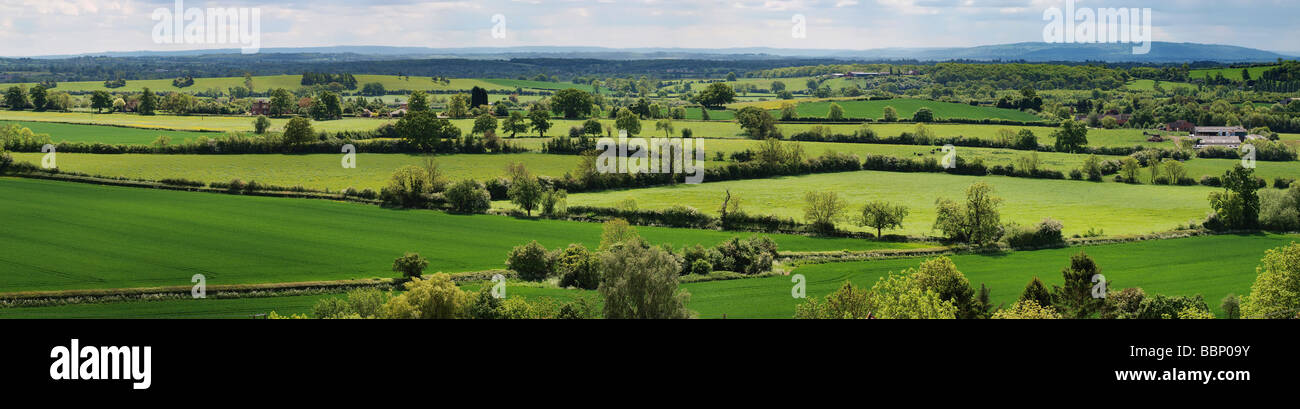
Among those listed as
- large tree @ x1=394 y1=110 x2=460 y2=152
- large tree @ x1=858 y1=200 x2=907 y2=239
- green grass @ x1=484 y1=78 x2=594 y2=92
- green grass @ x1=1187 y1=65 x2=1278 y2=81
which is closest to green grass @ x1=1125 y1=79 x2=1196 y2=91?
green grass @ x1=1187 y1=65 x2=1278 y2=81

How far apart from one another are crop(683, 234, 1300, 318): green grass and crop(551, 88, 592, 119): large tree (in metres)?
63.2

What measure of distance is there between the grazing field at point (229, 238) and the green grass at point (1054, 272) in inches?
213

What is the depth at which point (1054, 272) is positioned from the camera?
127 feet

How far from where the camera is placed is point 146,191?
178 feet

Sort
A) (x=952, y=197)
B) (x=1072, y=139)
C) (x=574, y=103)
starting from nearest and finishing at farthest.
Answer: (x=952, y=197), (x=1072, y=139), (x=574, y=103)

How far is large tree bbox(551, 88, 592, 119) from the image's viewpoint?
100500 millimetres

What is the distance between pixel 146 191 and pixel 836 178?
4435cm

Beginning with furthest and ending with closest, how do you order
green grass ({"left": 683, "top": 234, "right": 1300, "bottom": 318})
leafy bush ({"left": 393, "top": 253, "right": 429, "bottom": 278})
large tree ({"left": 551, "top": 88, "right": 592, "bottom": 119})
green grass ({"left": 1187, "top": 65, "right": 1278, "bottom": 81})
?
green grass ({"left": 1187, "top": 65, "right": 1278, "bottom": 81}) < large tree ({"left": 551, "top": 88, "right": 592, "bottom": 119}) < leafy bush ({"left": 393, "top": 253, "right": 429, "bottom": 278}) < green grass ({"left": 683, "top": 234, "right": 1300, "bottom": 318})

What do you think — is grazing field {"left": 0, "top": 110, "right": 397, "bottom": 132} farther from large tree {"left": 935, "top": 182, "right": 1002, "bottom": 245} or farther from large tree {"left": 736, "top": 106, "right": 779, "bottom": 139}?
large tree {"left": 935, "top": 182, "right": 1002, "bottom": 245}

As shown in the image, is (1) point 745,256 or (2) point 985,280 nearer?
(2) point 985,280

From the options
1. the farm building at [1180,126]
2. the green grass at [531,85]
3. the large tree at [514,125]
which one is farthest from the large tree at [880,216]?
the green grass at [531,85]

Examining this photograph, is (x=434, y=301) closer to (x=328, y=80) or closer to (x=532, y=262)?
(x=532, y=262)

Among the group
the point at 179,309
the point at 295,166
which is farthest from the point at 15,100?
the point at 179,309

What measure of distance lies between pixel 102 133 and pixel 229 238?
44836mm
